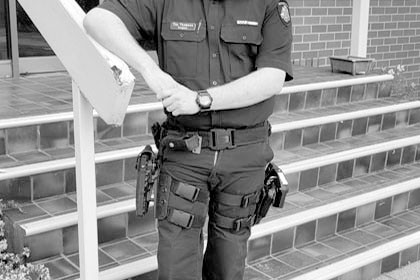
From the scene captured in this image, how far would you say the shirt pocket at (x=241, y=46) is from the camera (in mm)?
2098

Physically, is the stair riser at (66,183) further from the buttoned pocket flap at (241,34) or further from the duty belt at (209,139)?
the buttoned pocket flap at (241,34)

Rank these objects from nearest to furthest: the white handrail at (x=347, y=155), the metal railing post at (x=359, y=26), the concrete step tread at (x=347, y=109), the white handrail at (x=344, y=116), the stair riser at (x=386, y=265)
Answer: the stair riser at (x=386, y=265), the white handrail at (x=347, y=155), the white handrail at (x=344, y=116), the concrete step tread at (x=347, y=109), the metal railing post at (x=359, y=26)

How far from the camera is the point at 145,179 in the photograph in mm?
2137

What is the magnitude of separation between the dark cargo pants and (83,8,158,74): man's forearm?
0.36 metres

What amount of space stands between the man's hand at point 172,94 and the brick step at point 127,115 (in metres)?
1.42

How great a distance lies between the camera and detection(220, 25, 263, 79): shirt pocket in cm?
210

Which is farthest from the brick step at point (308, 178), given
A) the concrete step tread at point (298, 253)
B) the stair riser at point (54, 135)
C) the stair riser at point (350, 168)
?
the stair riser at point (54, 135)

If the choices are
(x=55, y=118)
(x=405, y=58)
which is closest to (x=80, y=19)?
(x=55, y=118)

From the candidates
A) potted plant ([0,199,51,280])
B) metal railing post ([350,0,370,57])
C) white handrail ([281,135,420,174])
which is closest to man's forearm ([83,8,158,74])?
Answer: potted plant ([0,199,51,280])

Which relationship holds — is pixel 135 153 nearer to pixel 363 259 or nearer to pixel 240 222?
pixel 240 222

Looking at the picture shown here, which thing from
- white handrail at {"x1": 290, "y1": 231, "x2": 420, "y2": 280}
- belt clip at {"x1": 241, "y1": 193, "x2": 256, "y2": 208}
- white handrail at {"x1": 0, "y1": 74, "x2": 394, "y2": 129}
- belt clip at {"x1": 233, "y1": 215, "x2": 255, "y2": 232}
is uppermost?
white handrail at {"x1": 0, "y1": 74, "x2": 394, "y2": 129}

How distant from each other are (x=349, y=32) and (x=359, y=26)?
124 cm

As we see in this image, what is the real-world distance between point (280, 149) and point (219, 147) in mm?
1985

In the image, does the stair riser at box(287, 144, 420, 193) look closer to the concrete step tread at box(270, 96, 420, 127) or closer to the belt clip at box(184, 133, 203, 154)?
the concrete step tread at box(270, 96, 420, 127)
